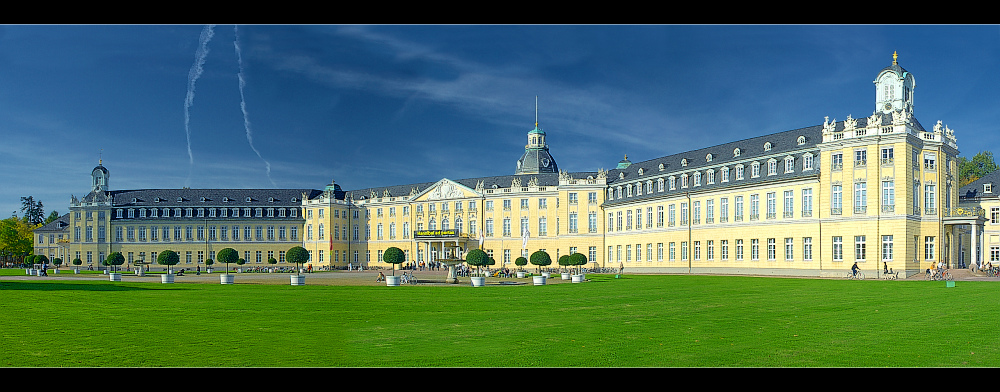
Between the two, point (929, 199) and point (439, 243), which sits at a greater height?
point (929, 199)

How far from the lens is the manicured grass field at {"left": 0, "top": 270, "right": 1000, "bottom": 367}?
1470 cm

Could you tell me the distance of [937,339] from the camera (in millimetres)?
17578

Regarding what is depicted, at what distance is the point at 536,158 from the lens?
127438 mm

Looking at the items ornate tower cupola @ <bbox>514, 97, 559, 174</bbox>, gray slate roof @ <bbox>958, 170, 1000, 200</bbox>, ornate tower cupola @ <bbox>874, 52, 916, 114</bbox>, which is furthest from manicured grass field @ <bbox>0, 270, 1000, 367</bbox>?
ornate tower cupola @ <bbox>514, 97, 559, 174</bbox>

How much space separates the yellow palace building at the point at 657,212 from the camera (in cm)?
6103

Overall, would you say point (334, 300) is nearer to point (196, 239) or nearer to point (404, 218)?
point (404, 218)

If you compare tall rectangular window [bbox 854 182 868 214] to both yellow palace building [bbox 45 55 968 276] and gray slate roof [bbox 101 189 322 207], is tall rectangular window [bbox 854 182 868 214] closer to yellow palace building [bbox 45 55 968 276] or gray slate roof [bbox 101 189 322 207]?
yellow palace building [bbox 45 55 968 276]

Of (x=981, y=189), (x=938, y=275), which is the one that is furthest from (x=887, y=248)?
(x=981, y=189)

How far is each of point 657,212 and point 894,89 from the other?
27517 millimetres

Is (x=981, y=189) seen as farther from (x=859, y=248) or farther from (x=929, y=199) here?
(x=859, y=248)

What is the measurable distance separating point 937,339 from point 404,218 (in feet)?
345
